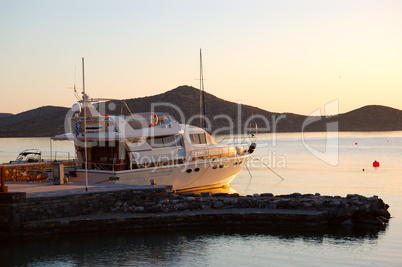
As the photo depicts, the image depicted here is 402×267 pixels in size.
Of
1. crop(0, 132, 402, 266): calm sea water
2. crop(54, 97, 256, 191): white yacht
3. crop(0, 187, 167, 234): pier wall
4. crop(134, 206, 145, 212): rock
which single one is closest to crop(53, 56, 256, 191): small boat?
crop(54, 97, 256, 191): white yacht

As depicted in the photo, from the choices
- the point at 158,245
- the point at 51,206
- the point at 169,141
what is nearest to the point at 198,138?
the point at 169,141

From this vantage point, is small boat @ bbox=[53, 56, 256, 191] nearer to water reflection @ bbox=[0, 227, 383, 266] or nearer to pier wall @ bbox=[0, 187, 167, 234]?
pier wall @ bbox=[0, 187, 167, 234]

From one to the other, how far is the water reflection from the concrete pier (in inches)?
16.1

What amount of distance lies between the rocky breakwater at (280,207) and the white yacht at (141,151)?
2.47 m

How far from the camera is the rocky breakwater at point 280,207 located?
2086cm

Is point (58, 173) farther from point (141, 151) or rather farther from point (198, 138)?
point (198, 138)

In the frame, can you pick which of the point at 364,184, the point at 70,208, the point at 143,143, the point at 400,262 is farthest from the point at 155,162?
the point at 364,184

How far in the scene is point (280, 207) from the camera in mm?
21562

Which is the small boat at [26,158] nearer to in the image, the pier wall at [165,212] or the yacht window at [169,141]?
the yacht window at [169,141]

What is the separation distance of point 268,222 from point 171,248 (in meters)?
4.20

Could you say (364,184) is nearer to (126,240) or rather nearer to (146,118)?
(146,118)

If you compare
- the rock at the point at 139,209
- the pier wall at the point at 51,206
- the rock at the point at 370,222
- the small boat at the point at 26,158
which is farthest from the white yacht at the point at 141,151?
the small boat at the point at 26,158

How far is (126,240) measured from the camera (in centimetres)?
1916

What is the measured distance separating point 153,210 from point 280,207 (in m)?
4.98
